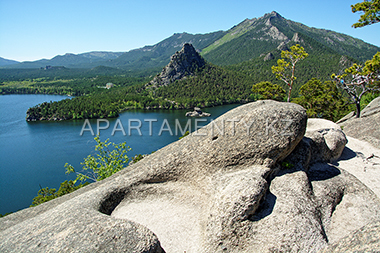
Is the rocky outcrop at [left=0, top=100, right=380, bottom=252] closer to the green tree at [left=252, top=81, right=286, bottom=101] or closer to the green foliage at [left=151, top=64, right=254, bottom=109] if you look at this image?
the green tree at [left=252, top=81, right=286, bottom=101]

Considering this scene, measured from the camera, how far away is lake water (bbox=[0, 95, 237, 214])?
41531 mm

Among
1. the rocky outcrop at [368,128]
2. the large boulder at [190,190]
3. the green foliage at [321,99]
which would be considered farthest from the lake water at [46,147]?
the green foliage at [321,99]

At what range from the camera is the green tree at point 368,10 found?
56.8ft

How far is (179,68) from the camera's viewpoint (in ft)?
606

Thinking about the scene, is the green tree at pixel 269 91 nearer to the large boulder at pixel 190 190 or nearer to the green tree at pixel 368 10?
the green tree at pixel 368 10

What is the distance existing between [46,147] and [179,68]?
13657 centimetres

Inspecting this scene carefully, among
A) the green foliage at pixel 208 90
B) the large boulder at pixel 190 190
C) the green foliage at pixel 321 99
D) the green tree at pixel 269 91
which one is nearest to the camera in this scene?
the large boulder at pixel 190 190

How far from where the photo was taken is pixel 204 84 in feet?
531

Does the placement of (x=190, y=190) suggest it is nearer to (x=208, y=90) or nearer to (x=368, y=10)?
(x=368, y=10)

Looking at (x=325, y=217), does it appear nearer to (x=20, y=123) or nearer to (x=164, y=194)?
(x=164, y=194)

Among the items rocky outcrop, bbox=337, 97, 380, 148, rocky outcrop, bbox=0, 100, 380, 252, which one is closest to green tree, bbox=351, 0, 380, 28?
rocky outcrop, bbox=337, 97, 380, 148

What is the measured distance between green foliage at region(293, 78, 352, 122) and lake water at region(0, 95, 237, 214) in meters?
19.7

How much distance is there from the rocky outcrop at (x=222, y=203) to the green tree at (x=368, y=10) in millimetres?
12945

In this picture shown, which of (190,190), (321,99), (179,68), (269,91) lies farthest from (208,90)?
(190,190)
